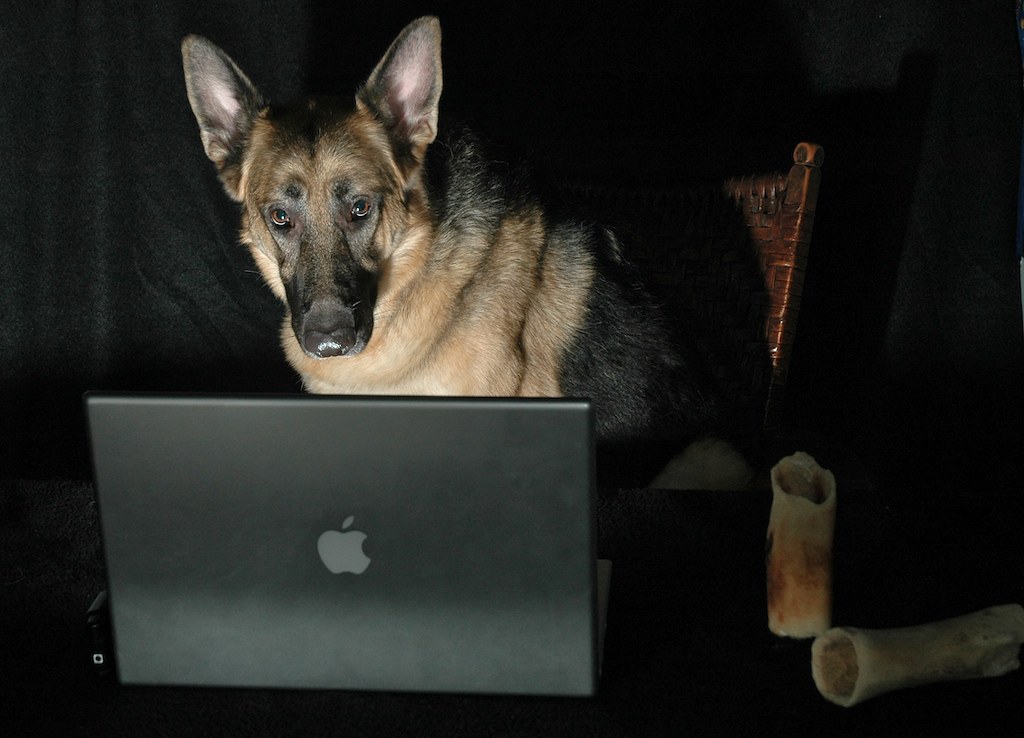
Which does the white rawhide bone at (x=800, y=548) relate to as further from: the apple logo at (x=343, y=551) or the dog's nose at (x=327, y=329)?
the dog's nose at (x=327, y=329)

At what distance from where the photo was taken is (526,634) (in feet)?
3.46

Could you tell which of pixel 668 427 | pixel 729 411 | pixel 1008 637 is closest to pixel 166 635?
pixel 1008 637

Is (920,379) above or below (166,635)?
below

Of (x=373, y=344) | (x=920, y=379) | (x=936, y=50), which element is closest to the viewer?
(x=373, y=344)

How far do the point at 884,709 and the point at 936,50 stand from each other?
214cm

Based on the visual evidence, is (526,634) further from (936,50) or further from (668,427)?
(936,50)

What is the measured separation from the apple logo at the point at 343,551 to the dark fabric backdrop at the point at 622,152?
6.41ft

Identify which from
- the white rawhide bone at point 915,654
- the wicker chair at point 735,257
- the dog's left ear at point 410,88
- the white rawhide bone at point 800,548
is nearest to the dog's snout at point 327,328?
the dog's left ear at point 410,88

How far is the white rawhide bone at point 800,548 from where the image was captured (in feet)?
3.63

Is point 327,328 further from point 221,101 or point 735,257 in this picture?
point 735,257

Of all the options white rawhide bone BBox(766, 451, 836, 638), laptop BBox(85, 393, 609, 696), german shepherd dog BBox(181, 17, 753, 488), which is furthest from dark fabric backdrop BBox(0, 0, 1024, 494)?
laptop BBox(85, 393, 609, 696)

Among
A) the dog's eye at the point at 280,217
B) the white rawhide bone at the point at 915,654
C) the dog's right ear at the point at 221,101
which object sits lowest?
the white rawhide bone at the point at 915,654

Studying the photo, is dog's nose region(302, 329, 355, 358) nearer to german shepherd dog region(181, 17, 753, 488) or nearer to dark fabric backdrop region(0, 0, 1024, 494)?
german shepherd dog region(181, 17, 753, 488)

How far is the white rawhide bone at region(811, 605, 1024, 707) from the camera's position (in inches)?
41.1
